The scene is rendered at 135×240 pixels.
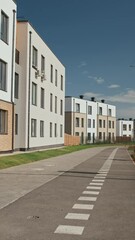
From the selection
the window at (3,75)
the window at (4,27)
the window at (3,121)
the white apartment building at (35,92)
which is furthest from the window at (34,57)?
the window at (3,121)

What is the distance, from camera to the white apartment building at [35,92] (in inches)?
1353

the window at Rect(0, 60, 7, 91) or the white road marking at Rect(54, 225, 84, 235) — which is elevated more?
the window at Rect(0, 60, 7, 91)

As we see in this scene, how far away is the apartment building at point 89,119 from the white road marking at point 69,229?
75.5 metres

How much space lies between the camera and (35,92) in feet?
128

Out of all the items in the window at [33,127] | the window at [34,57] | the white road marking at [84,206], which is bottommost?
the white road marking at [84,206]

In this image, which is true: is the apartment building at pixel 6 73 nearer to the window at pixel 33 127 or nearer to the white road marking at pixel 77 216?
the window at pixel 33 127

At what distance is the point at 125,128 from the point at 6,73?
100973 millimetres

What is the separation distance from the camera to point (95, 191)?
11.9 meters

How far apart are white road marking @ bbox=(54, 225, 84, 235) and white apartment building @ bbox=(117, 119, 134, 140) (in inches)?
4641

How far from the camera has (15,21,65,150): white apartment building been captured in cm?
3438

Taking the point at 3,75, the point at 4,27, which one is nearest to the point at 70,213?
the point at 3,75

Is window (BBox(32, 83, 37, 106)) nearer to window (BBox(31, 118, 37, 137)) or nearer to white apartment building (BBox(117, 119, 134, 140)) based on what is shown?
window (BBox(31, 118, 37, 137))

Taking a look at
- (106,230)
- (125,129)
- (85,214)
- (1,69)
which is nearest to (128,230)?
(106,230)

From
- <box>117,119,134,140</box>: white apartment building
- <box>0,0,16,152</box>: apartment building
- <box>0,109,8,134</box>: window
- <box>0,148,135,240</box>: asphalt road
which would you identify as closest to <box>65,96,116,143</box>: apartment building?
<box>117,119,134,140</box>: white apartment building
